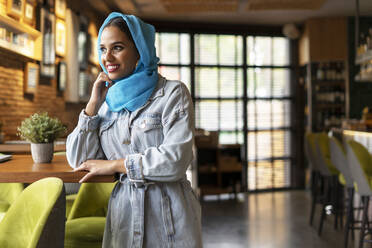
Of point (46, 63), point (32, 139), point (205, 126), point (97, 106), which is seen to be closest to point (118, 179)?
point (97, 106)

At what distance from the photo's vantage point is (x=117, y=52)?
1.73 meters

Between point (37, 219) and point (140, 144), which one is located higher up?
point (140, 144)

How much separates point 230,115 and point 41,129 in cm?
695

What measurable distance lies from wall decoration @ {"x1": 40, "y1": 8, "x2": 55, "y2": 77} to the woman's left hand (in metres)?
3.73

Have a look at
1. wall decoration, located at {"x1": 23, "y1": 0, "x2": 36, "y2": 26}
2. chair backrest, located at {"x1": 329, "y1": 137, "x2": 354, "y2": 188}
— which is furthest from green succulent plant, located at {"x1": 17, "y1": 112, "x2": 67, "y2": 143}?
chair backrest, located at {"x1": 329, "y1": 137, "x2": 354, "y2": 188}

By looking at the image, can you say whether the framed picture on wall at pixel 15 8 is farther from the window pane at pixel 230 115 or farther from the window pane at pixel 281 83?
the window pane at pixel 281 83

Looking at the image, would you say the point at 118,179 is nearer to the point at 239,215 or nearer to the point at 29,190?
the point at 29,190

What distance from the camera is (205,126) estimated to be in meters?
8.98

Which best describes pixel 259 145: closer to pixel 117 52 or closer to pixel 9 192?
pixel 9 192

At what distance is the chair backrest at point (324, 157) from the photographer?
546 centimetres

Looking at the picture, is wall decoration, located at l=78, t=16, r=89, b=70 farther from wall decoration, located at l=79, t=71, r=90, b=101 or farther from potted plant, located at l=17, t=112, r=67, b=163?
potted plant, located at l=17, t=112, r=67, b=163

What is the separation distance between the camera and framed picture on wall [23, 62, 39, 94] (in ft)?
16.0

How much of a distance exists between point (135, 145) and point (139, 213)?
0.25 metres

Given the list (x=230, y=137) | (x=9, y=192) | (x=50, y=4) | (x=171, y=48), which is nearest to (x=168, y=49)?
(x=171, y=48)
